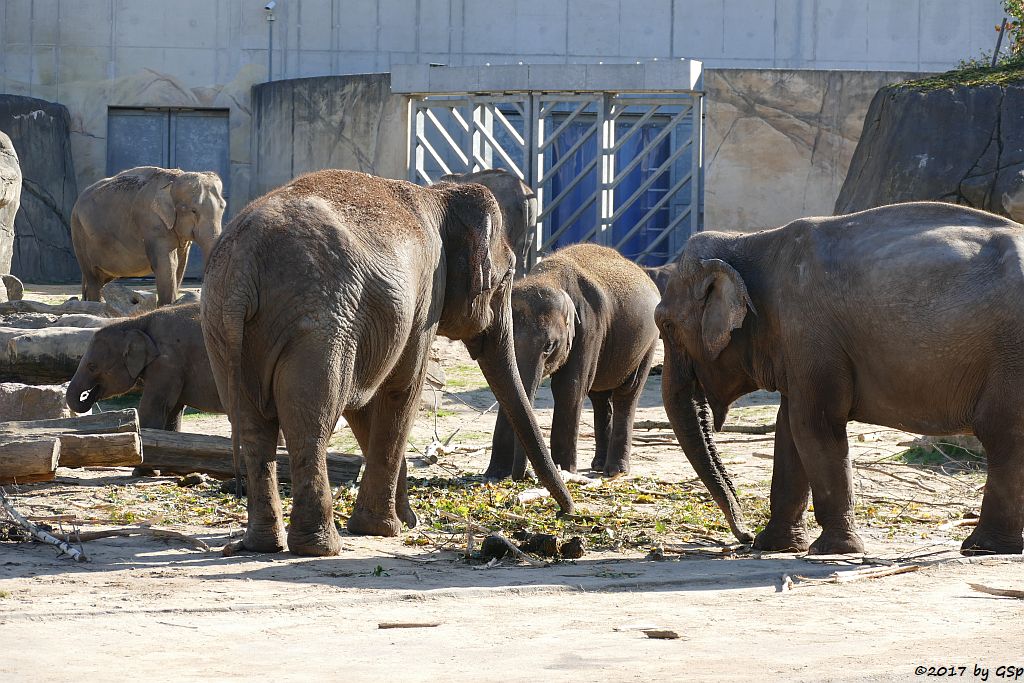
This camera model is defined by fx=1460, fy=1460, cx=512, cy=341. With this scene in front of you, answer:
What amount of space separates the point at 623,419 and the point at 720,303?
2894mm

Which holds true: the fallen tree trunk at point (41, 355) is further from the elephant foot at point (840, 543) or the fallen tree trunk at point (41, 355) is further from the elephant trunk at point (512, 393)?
the elephant foot at point (840, 543)

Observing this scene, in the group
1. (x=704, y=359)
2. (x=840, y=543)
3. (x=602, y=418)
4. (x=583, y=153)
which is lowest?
(x=602, y=418)

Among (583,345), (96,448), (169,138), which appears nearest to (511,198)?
(583,345)

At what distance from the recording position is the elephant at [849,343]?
5.26 metres

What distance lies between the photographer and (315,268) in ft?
16.1

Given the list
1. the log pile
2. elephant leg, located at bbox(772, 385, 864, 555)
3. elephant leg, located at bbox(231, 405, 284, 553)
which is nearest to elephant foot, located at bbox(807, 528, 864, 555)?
elephant leg, located at bbox(772, 385, 864, 555)

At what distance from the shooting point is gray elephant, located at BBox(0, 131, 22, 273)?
15492 mm

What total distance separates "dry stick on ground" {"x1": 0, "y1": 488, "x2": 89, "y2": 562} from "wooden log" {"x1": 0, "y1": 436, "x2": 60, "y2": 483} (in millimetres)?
543

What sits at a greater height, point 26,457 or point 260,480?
point 260,480

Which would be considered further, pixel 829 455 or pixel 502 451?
pixel 502 451

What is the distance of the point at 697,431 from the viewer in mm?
5969

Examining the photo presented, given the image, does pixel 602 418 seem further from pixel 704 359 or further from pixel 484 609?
pixel 484 609

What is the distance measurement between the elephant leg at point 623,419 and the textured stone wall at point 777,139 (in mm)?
9485

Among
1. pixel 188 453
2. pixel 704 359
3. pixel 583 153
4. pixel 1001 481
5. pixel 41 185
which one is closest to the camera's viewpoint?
pixel 1001 481
